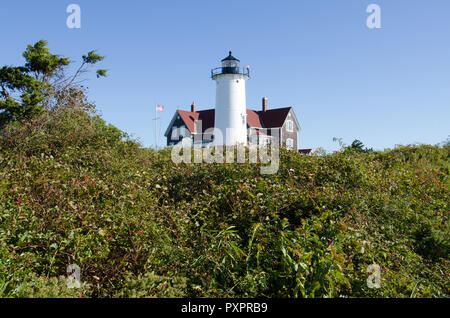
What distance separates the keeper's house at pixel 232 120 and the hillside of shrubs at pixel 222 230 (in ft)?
70.0

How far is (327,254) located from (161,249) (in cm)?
202

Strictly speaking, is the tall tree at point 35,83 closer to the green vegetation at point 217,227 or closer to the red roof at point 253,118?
the green vegetation at point 217,227

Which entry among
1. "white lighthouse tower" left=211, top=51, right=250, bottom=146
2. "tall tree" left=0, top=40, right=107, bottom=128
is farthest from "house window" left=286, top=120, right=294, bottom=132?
"tall tree" left=0, top=40, right=107, bottom=128

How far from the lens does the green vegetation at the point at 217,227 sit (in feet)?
13.3

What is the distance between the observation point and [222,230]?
16.4 ft

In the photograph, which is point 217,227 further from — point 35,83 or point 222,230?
point 35,83

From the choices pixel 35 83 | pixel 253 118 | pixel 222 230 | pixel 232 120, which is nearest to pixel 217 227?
pixel 222 230

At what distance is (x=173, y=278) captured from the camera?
414 centimetres

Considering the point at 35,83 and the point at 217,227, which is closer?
the point at 217,227

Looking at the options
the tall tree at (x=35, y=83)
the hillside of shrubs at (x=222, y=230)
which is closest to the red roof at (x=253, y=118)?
the tall tree at (x=35, y=83)

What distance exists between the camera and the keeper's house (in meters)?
29.2

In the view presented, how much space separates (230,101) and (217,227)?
24328 millimetres

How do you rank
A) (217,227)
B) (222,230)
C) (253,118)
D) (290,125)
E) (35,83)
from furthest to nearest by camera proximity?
1. (290,125)
2. (253,118)
3. (35,83)
4. (217,227)
5. (222,230)
